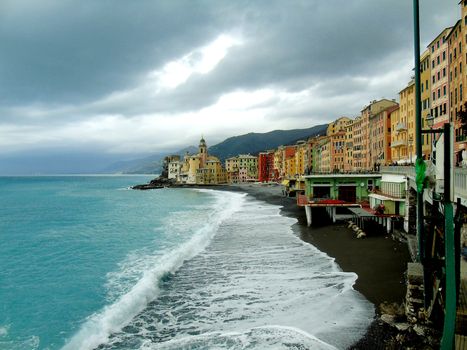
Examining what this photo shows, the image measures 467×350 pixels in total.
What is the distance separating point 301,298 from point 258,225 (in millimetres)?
28611

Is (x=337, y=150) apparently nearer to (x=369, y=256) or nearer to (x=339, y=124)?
(x=339, y=124)

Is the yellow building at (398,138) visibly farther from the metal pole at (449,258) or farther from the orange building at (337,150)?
the metal pole at (449,258)

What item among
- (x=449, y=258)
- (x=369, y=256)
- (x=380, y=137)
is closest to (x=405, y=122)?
(x=380, y=137)

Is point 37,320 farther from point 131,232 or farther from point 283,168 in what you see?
point 283,168

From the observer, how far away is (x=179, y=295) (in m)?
21.4

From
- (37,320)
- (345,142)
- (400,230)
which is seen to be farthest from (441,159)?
(345,142)

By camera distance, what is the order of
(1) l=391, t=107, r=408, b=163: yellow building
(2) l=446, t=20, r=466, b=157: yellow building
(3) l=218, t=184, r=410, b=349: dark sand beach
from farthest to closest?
(1) l=391, t=107, r=408, b=163: yellow building, (2) l=446, t=20, r=466, b=157: yellow building, (3) l=218, t=184, r=410, b=349: dark sand beach

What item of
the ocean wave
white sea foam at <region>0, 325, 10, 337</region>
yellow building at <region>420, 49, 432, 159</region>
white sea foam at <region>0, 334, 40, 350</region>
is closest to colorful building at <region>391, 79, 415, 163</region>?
yellow building at <region>420, 49, 432, 159</region>

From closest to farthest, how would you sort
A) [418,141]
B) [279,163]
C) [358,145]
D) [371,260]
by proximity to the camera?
1. [418,141]
2. [371,260]
3. [358,145]
4. [279,163]

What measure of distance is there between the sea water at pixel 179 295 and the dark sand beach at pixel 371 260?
2.50 ft

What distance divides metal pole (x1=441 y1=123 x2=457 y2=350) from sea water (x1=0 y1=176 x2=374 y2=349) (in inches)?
248

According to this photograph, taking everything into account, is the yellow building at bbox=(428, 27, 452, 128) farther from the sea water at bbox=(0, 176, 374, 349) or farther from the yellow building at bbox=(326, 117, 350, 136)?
the yellow building at bbox=(326, 117, 350, 136)

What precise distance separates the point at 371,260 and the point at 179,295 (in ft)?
47.8

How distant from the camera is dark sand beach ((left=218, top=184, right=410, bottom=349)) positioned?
15.9 metres
